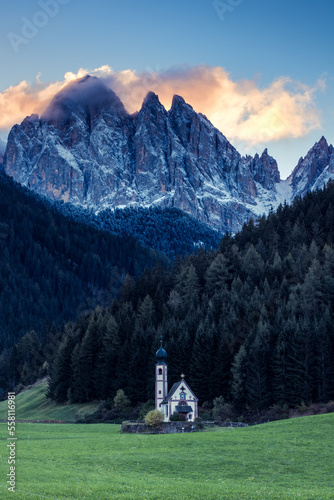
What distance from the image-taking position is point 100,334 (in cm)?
11356

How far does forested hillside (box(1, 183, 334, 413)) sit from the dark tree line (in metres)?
0.18

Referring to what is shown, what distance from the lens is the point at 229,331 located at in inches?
3661

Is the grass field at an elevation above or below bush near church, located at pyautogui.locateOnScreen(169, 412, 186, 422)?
above

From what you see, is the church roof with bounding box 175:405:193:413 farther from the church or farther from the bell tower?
the bell tower

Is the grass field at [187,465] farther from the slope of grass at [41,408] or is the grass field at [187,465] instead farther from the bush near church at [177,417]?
the slope of grass at [41,408]

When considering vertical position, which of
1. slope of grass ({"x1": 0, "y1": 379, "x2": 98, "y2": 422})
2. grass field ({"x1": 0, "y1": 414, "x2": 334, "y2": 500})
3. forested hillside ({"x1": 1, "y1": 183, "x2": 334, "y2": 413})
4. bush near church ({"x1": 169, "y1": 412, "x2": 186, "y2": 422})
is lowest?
slope of grass ({"x1": 0, "y1": 379, "x2": 98, "y2": 422})

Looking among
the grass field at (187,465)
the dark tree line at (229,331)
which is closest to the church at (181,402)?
the dark tree line at (229,331)

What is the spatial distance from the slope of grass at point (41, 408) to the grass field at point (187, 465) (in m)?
38.9

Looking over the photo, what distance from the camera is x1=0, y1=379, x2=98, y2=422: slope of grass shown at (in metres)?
100

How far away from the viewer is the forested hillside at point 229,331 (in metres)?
81.2

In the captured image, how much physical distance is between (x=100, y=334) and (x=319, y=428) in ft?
216

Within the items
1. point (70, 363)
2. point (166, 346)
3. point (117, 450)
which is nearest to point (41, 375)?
point (70, 363)

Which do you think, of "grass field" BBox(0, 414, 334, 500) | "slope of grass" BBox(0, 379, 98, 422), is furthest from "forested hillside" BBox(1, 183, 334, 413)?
"grass field" BBox(0, 414, 334, 500)

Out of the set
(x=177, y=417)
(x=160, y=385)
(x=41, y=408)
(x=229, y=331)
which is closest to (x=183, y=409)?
(x=177, y=417)
